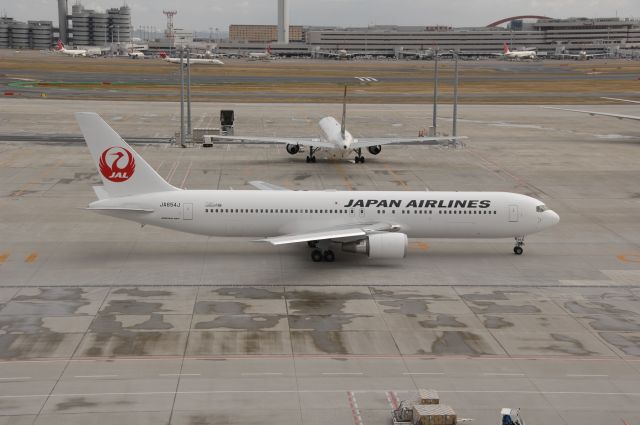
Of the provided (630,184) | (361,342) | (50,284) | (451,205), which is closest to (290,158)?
(630,184)

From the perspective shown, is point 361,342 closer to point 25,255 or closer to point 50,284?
point 50,284

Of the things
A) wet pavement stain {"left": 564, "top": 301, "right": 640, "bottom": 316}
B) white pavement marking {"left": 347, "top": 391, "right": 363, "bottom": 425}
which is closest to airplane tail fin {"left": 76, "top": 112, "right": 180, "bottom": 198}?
white pavement marking {"left": 347, "top": 391, "right": 363, "bottom": 425}

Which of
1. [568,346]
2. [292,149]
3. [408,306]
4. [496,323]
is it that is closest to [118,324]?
[408,306]

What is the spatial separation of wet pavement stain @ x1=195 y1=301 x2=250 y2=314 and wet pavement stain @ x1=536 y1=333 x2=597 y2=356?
12.5 meters

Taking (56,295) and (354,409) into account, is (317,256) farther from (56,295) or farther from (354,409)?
(354,409)

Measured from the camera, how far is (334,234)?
41125 millimetres

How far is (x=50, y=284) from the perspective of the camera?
38.0 meters

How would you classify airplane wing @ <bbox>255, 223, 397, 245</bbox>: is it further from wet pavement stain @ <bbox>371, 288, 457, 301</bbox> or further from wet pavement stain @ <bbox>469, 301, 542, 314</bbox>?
wet pavement stain @ <bbox>469, 301, 542, 314</bbox>

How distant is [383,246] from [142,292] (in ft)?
39.7

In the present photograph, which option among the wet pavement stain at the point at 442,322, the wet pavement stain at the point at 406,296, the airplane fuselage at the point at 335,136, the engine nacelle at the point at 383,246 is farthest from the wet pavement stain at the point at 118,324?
the airplane fuselage at the point at 335,136

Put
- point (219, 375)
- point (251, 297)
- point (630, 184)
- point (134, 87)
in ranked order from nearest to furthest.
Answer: point (219, 375)
point (251, 297)
point (630, 184)
point (134, 87)

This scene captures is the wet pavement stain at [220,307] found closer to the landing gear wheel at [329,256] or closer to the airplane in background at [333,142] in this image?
the landing gear wheel at [329,256]

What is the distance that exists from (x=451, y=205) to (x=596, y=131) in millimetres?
66723

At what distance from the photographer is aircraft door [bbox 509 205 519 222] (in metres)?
44.0
